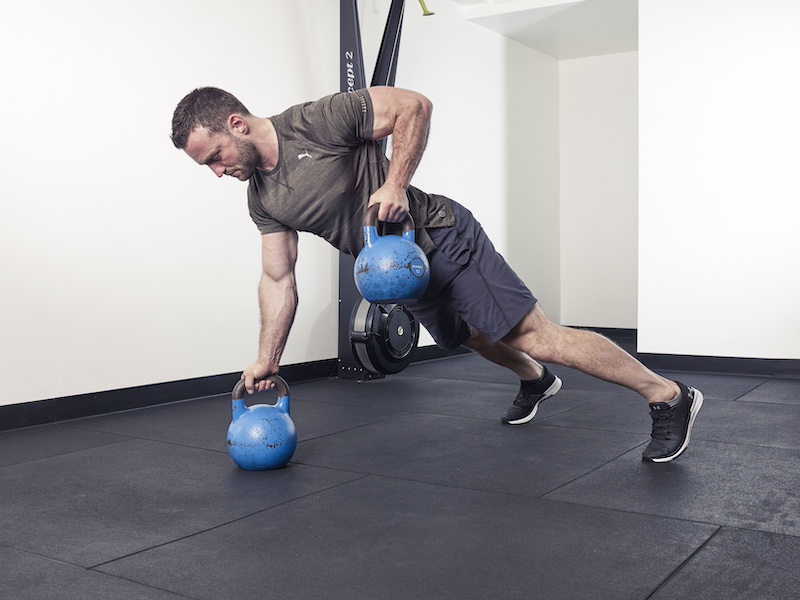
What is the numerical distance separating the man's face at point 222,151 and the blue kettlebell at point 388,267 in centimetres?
35

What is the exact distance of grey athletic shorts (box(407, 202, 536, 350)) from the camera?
2.31 metres

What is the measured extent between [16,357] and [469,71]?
3.57 m

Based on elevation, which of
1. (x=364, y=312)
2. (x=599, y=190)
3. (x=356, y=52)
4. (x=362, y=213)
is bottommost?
(x=364, y=312)

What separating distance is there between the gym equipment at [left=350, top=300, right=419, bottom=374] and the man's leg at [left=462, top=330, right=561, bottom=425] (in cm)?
109

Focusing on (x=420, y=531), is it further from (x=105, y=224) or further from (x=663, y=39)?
(x=663, y=39)

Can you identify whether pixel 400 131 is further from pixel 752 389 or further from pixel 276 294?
pixel 752 389

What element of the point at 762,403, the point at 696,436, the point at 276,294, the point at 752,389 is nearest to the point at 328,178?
the point at 276,294

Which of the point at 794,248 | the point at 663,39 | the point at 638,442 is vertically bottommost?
the point at 638,442

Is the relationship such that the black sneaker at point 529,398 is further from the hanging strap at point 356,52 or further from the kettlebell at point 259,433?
the hanging strap at point 356,52

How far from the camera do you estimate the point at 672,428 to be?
2438 millimetres

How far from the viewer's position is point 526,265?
6.31 meters

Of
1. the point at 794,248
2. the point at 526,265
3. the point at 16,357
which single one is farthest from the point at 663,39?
the point at 16,357

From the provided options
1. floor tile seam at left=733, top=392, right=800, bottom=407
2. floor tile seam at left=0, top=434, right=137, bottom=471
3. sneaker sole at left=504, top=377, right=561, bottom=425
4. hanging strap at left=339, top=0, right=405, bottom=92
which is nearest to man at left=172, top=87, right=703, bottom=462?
sneaker sole at left=504, top=377, right=561, bottom=425

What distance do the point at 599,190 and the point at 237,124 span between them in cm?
486
